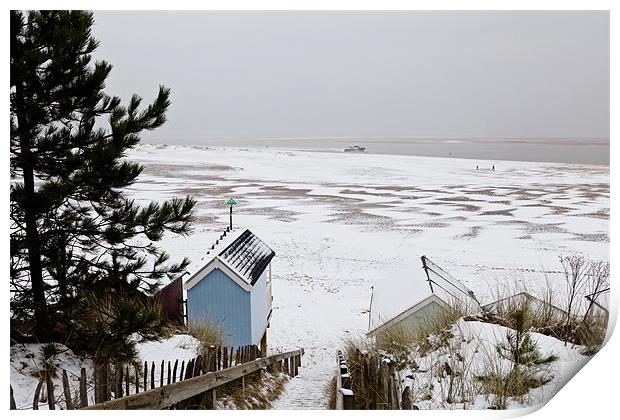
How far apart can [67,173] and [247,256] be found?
2.35 meters

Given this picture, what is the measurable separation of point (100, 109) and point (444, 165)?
1589cm

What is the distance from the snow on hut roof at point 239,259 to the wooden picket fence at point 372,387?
1487 millimetres

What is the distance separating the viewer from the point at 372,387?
3.20 m

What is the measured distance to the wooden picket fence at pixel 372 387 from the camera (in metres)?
2.93

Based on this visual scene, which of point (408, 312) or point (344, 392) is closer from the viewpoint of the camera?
point (344, 392)

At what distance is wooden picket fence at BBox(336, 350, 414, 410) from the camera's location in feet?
9.61

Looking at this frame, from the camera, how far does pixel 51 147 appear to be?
127 inches

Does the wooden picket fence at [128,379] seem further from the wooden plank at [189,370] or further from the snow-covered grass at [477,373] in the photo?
the snow-covered grass at [477,373]

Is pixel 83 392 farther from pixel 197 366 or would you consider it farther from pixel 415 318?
pixel 415 318

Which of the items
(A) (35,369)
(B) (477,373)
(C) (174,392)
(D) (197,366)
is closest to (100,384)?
(C) (174,392)

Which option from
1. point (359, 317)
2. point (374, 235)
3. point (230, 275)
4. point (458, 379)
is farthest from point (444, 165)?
point (458, 379)

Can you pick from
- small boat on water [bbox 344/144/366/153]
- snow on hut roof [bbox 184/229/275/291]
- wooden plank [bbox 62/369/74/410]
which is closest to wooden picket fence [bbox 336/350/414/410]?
wooden plank [bbox 62/369/74/410]

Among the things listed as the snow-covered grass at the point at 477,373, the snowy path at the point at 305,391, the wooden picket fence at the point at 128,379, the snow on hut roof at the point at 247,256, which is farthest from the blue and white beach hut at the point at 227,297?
the snow-covered grass at the point at 477,373
